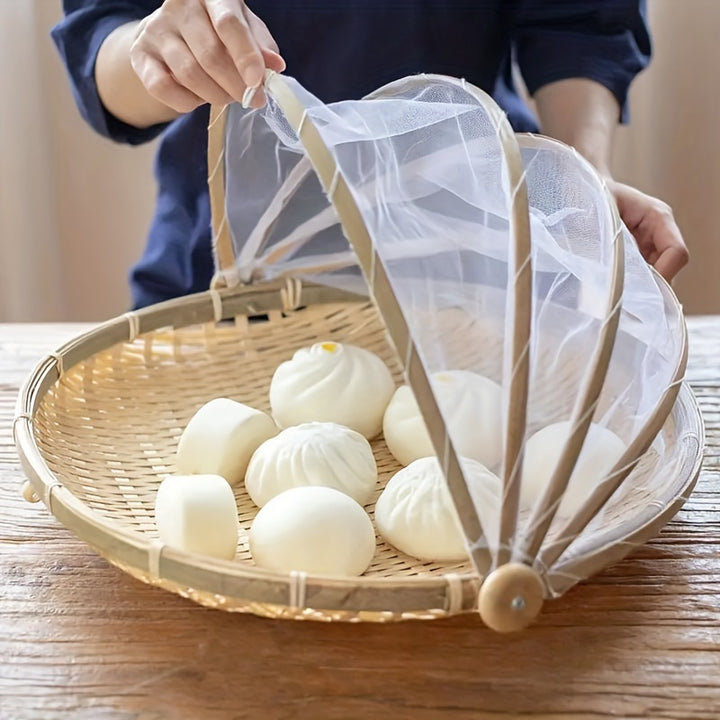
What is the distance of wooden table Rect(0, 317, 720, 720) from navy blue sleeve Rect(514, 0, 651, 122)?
615 mm

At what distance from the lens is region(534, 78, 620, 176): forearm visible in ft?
3.31

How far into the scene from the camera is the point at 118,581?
2.09ft

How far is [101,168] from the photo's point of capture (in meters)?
1.60

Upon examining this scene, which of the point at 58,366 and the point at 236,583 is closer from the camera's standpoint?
the point at 236,583

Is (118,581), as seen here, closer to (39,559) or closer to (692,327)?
(39,559)

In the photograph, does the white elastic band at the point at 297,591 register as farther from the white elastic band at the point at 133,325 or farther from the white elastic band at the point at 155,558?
the white elastic band at the point at 133,325

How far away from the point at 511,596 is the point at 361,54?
27.9 inches

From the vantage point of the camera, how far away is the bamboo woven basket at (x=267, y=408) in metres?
0.52

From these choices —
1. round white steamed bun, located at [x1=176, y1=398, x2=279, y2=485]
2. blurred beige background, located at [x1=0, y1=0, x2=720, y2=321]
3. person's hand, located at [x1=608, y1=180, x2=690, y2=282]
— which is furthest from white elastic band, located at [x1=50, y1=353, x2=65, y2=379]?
blurred beige background, located at [x1=0, y1=0, x2=720, y2=321]

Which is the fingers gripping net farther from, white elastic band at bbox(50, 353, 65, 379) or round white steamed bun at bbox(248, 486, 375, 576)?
white elastic band at bbox(50, 353, 65, 379)

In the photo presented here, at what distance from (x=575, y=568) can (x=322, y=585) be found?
0.15 metres

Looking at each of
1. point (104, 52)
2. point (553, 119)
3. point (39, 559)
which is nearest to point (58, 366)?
point (39, 559)

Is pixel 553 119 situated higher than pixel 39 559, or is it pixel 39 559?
pixel 553 119

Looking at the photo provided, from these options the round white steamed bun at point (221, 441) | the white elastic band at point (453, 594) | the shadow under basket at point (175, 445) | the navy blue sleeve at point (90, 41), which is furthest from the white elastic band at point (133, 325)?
the white elastic band at point (453, 594)
